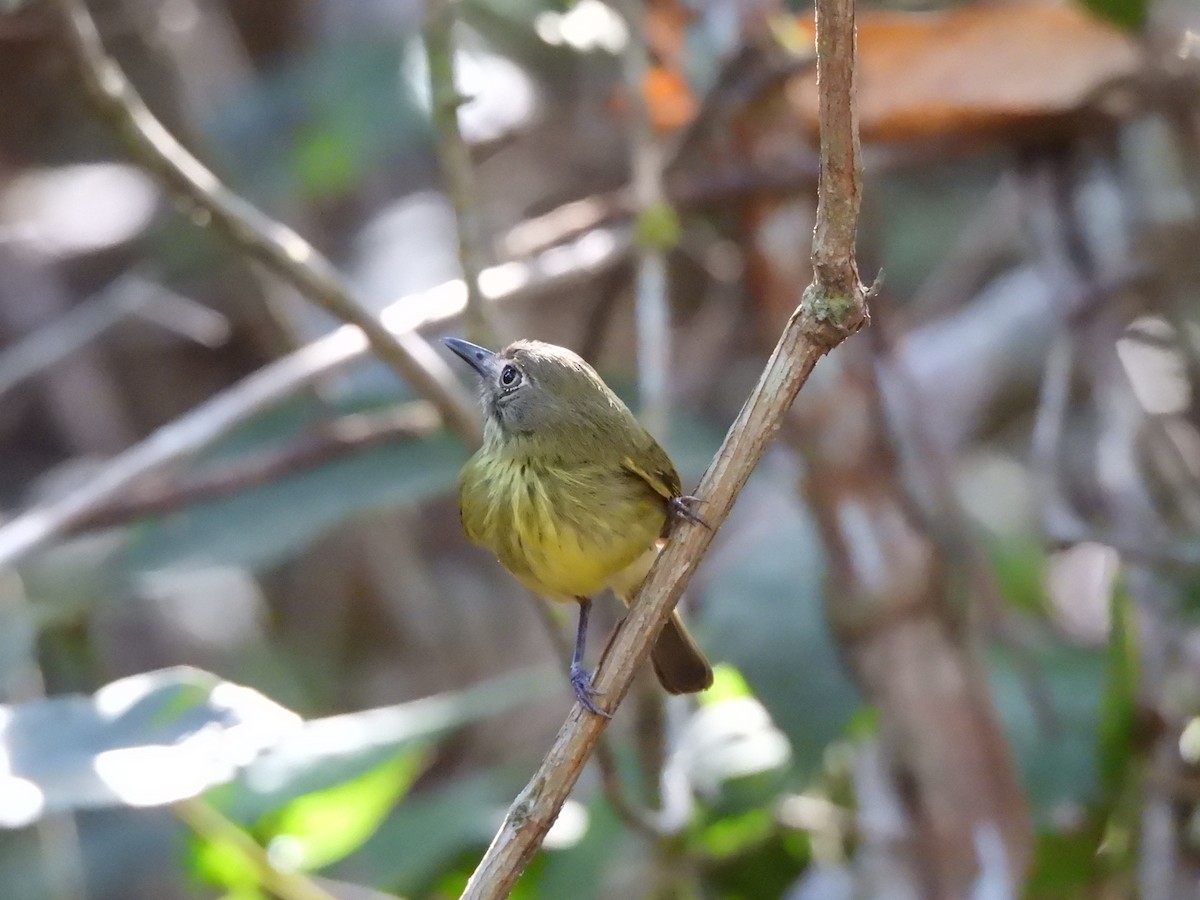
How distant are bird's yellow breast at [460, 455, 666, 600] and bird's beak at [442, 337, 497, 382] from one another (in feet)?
0.86

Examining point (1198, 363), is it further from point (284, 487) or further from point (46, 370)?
point (46, 370)

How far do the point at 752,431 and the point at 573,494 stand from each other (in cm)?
85

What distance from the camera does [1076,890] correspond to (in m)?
2.82

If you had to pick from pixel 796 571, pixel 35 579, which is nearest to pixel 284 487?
pixel 35 579

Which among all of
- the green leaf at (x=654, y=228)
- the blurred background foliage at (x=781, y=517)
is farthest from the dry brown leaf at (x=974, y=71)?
the green leaf at (x=654, y=228)

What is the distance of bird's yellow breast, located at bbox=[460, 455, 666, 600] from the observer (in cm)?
256

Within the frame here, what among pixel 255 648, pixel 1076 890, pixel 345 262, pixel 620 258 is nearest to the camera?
pixel 1076 890

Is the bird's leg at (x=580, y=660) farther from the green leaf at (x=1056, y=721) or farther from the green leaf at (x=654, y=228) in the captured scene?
the green leaf at (x=1056, y=721)

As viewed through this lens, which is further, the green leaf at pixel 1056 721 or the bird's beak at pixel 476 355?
the green leaf at pixel 1056 721

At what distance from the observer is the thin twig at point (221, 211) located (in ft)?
8.31

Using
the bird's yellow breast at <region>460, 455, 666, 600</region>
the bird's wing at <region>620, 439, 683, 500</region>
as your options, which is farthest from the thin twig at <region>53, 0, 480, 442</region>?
the bird's wing at <region>620, 439, 683, 500</region>

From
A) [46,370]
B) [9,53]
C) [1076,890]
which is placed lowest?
[1076,890]

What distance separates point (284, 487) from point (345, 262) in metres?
2.24

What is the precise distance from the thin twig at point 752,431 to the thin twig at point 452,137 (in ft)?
3.27
